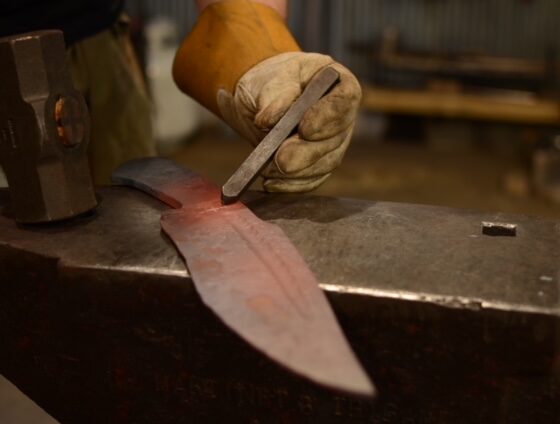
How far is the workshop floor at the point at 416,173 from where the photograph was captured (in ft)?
11.9

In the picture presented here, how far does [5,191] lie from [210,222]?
43cm

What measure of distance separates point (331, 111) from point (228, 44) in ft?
1.04

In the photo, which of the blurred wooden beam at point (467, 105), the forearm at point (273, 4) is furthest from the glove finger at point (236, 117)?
the blurred wooden beam at point (467, 105)

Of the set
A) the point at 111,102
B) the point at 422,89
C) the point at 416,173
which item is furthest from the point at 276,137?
the point at 422,89

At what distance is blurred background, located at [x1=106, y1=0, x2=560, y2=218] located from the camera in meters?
4.00

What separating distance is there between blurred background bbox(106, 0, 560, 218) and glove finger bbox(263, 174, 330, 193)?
256 centimetres

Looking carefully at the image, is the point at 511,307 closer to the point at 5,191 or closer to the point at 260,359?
the point at 260,359

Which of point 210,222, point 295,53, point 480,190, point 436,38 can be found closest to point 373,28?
point 436,38

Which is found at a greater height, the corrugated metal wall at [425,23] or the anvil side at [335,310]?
the anvil side at [335,310]

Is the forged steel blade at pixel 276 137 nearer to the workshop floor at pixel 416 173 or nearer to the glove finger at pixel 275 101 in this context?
the glove finger at pixel 275 101

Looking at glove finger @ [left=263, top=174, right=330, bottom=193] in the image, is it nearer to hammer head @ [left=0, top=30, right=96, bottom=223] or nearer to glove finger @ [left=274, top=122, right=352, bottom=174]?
glove finger @ [left=274, top=122, right=352, bottom=174]

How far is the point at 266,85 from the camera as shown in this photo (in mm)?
1207

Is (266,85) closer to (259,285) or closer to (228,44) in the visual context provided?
(228,44)

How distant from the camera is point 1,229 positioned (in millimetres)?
1100
